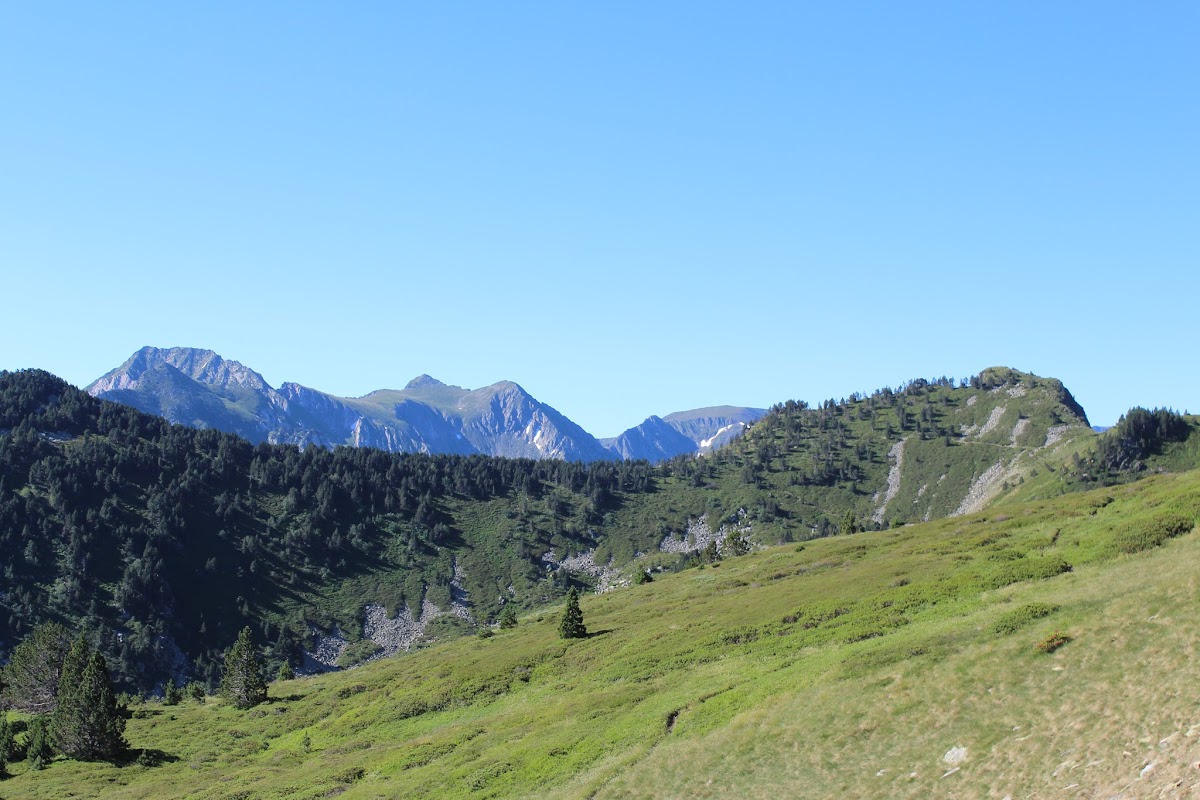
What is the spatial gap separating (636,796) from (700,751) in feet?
14.6

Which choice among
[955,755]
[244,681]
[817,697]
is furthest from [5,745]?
[955,755]

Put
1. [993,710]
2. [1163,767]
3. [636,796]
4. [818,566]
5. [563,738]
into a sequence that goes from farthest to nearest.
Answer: [818,566] < [563,738] < [636,796] < [993,710] < [1163,767]

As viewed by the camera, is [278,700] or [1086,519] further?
[278,700]

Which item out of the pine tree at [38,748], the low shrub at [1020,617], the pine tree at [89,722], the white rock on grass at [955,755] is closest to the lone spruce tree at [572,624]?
the pine tree at [89,722]

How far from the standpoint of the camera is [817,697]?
4588 centimetres

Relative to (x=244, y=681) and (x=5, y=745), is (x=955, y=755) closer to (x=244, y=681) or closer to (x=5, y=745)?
(x=5, y=745)

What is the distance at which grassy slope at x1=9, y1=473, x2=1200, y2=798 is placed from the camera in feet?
111

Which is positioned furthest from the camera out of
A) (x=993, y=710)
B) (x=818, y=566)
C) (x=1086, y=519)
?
(x=818, y=566)

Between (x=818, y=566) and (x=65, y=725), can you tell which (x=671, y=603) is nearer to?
(x=818, y=566)

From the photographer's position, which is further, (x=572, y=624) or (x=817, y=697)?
(x=572, y=624)

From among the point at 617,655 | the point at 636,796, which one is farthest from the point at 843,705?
the point at 617,655

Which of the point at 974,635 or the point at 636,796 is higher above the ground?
the point at 974,635

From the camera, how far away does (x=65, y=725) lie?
274 feet

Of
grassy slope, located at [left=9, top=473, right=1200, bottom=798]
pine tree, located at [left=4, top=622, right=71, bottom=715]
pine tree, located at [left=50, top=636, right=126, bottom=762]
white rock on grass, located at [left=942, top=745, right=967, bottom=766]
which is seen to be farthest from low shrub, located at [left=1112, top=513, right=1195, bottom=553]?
pine tree, located at [left=4, top=622, right=71, bottom=715]
